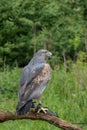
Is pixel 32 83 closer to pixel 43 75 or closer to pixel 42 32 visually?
pixel 43 75

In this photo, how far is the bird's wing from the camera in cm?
577

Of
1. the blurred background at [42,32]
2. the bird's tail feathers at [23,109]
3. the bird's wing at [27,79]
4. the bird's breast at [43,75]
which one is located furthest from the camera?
the blurred background at [42,32]

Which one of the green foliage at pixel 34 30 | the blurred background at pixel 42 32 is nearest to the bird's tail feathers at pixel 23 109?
the blurred background at pixel 42 32

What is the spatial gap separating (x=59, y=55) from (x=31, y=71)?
19.3 ft

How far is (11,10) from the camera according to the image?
12.3 m

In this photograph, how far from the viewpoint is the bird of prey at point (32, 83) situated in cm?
566

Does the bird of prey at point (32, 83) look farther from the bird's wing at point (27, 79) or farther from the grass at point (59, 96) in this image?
the grass at point (59, 96)

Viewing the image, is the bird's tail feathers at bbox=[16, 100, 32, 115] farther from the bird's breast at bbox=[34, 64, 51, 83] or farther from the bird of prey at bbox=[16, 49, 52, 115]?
the bird's breast at bbox=[34, 64, 51, 83]

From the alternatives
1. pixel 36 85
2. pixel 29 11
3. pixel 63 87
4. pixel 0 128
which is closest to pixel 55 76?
pixel 63 87

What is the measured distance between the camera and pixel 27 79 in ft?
19.3

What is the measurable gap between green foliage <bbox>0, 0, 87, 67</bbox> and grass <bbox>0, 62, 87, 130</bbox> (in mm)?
1489

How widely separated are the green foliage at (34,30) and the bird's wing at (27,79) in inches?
217

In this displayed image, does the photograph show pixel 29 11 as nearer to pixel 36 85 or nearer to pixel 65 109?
pixel 65 109

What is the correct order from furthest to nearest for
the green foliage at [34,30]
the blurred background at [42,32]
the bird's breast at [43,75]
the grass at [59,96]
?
the green foliage at [34,30]
the blurred background at [42,32]
the grass at [59,96]
the bird's breast at [43,75]
